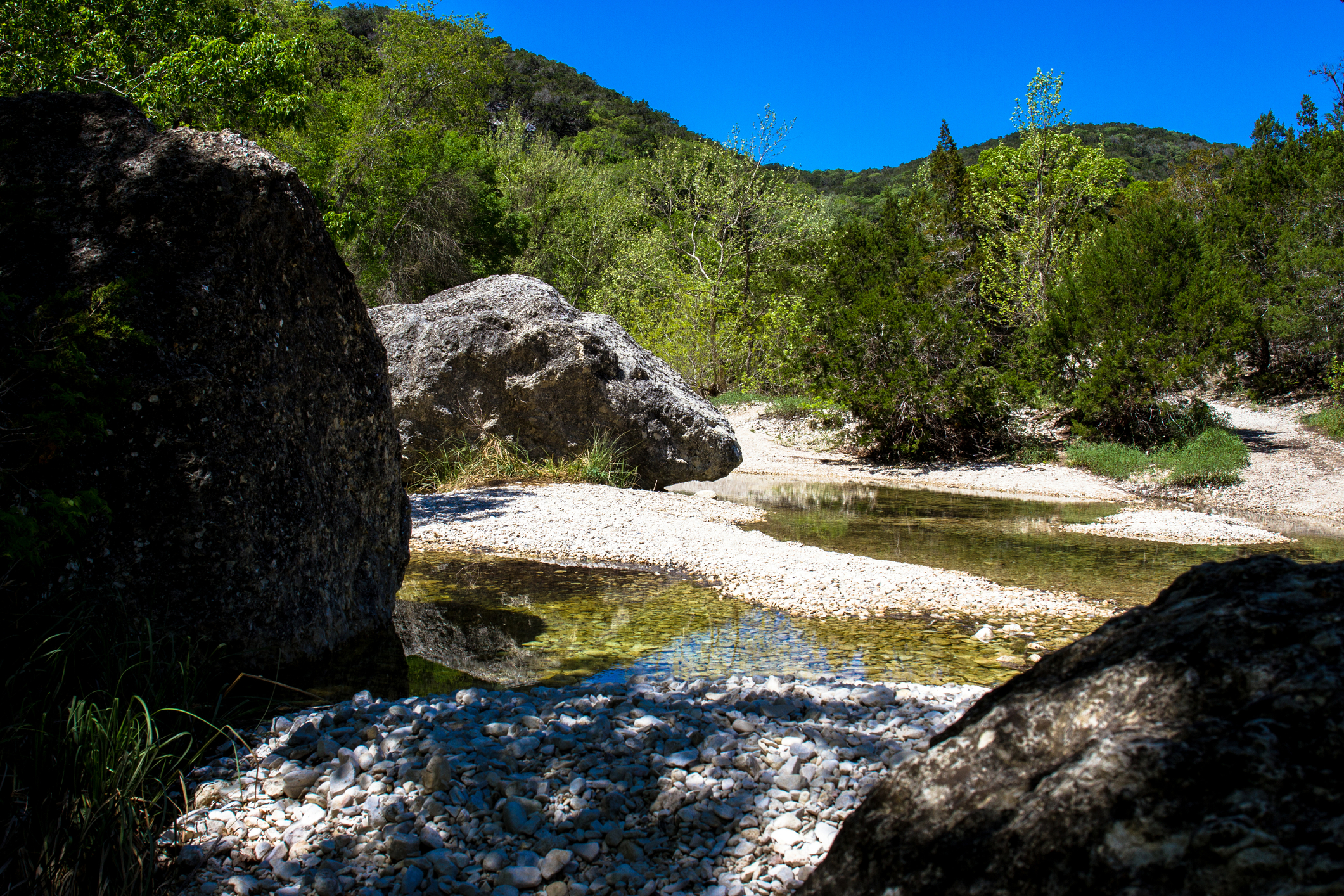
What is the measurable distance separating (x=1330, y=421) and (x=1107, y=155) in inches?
2144

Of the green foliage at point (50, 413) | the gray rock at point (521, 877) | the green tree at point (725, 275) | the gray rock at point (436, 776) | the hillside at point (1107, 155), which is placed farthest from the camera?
the hillside at point (1107, 155)

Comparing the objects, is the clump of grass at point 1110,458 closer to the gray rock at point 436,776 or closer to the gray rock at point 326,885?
the gray rock at point 436,776

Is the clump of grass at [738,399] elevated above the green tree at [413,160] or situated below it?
below

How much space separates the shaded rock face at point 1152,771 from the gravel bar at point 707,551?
503cm

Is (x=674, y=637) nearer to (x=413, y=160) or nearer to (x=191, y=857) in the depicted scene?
(x=191, y=857)

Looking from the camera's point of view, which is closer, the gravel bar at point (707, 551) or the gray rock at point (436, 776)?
the gray rock at point (436, 776)

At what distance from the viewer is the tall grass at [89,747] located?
7.90 feet

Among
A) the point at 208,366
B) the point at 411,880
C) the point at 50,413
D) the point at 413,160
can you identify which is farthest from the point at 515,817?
the point at 413,160

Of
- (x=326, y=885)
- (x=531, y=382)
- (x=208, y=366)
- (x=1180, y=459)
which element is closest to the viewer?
(x=326, y=885)

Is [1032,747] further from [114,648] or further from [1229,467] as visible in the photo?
[1229,467]

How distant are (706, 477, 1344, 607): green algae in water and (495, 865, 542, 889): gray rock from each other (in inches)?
245

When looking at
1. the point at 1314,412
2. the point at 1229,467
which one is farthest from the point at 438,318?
the point at 1314,412

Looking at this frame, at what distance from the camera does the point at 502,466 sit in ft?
40.5

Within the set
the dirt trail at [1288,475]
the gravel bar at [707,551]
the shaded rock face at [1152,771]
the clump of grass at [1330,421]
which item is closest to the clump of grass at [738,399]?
the dirt trail at [1288,475]
